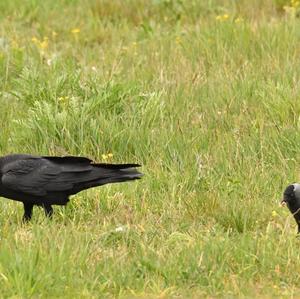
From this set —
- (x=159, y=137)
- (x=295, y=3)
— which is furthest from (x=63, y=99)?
(x=295, y=3)

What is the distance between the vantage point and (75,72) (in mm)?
8289

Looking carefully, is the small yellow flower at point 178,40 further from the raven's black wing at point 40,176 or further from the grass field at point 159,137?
the raven's black wing at point 40,176

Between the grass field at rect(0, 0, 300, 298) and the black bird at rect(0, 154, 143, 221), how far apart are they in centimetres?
14

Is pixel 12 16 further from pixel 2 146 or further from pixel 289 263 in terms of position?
pixel 289 263

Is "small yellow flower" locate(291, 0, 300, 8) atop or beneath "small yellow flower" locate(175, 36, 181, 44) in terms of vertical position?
atop

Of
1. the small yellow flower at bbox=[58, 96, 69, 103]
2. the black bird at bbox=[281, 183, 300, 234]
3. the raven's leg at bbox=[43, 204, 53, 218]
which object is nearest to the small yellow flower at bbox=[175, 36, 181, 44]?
the small yellow flower at bbox=[58, 96, 69, 103]

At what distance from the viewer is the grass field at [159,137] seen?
504 cm

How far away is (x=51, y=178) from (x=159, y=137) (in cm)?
134

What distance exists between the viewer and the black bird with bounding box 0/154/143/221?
6.09m

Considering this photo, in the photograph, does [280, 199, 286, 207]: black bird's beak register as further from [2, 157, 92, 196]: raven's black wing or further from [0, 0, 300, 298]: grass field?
[2, 157, 92, 196]: raven's black wing

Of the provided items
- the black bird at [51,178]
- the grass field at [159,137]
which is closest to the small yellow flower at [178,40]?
the grass field at [159,137]

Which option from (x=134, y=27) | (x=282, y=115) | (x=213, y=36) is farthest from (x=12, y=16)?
(x=282, y=115)

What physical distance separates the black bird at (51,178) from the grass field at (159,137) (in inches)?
5.5

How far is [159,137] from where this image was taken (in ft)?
23.9
